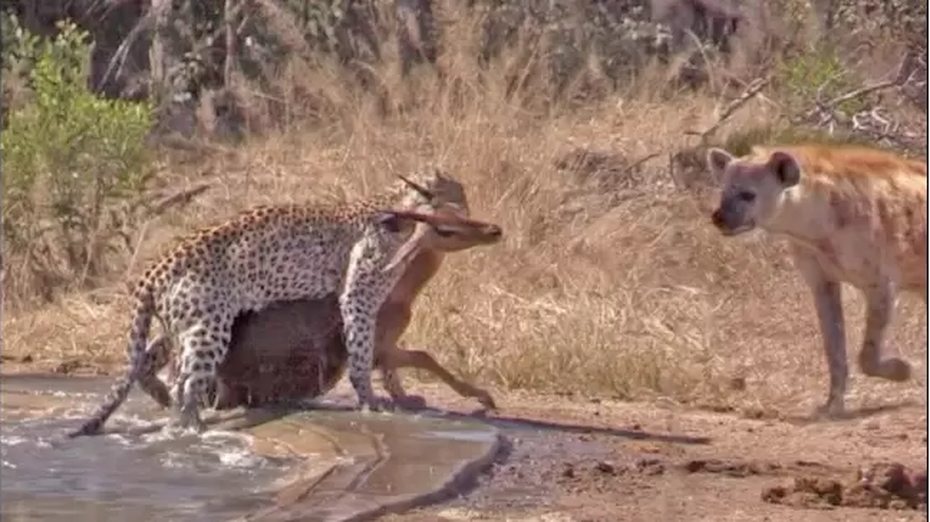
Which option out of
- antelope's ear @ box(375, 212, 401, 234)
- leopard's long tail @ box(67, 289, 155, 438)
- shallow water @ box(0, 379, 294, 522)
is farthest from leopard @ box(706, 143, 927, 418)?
shallow water @ box(0, 379, 294, 522)

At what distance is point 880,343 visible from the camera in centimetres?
925

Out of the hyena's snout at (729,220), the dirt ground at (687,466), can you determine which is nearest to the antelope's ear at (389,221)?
the dirt ground at (687,466)

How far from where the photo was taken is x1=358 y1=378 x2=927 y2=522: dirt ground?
6.96 metres

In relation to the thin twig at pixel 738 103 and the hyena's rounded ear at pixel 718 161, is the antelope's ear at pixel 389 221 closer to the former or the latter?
the hyena's rounded ear at pixel 718 161

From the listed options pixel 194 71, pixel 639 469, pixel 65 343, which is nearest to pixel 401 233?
pixel 639 469

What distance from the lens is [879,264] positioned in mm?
9359

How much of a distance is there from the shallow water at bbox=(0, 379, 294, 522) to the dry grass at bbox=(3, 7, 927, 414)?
202 centimetres

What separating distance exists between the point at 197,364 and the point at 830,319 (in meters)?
2.78

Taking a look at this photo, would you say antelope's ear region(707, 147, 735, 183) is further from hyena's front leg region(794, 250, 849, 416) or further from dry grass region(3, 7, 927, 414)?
dry grass region(3, 7, 927, 414)

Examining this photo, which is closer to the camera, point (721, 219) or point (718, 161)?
point (721, 219)

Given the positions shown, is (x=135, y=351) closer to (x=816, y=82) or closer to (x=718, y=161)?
(x=718, y=161)

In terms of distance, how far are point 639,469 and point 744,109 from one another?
6.56 meters

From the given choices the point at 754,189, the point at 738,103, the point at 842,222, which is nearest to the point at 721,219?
the point at 754,189

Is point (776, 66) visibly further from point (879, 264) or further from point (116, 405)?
point (116, 405)
